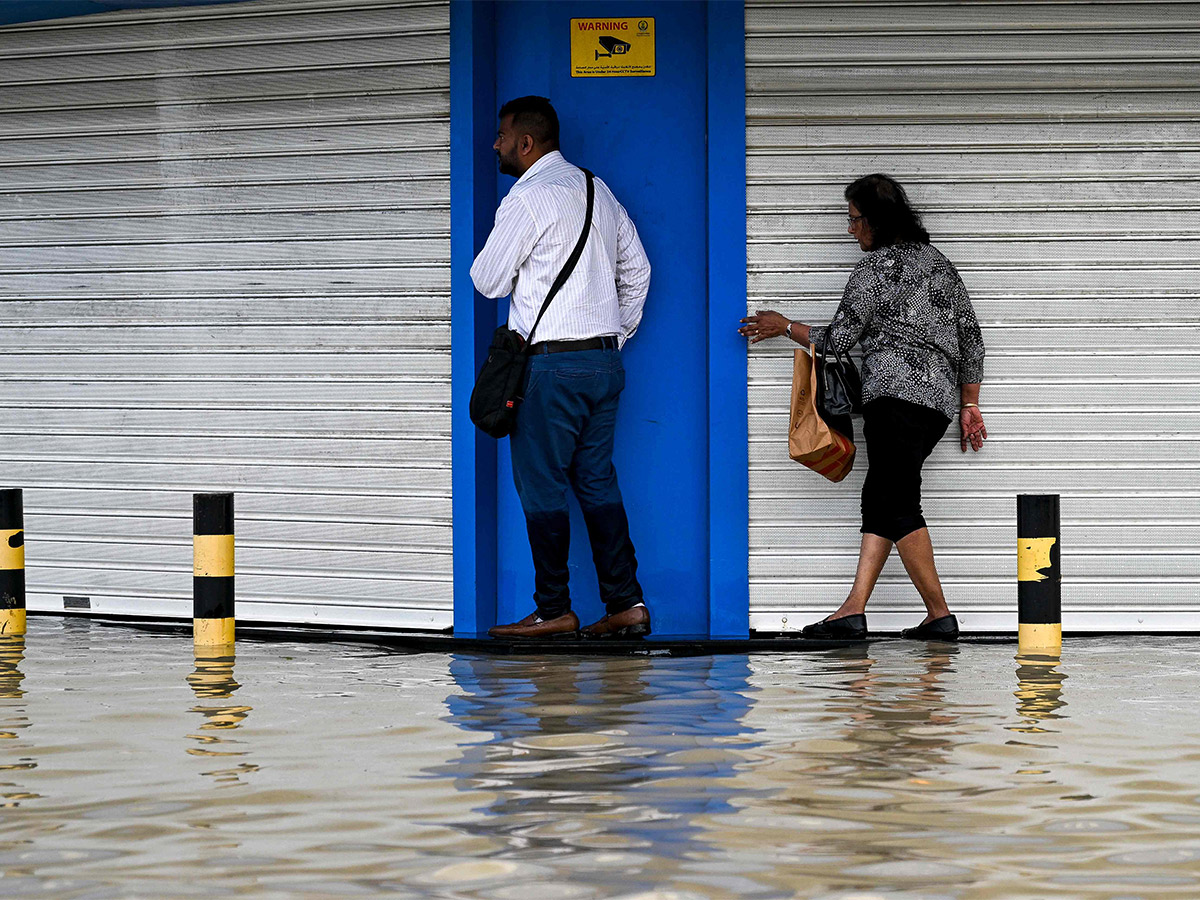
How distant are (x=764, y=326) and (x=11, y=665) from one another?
337 centimetres

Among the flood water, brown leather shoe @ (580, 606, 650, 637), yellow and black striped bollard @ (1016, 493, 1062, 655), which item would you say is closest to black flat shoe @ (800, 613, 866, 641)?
the flood water

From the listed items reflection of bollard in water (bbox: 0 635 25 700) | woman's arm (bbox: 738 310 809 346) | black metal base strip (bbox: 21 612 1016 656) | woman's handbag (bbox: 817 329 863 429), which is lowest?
black metal base strip (bbox: 21 612 1016 656)

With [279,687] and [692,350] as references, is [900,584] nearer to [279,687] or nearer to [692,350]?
[692,350]

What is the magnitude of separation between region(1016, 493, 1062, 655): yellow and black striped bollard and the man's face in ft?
8.35

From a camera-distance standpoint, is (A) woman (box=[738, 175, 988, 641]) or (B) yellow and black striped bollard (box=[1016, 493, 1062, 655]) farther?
(A) woman (box=[738, 175, 988, 641])

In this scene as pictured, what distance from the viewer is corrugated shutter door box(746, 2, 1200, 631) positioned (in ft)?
21.1

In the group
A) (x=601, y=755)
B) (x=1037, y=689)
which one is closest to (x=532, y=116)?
(x=1037, y=689)

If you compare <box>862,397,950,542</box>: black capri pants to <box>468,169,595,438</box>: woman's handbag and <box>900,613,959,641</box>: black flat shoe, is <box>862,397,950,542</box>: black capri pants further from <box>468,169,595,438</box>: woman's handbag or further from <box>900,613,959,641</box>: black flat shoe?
<box>468,169,595,438</box>: woman's handbag

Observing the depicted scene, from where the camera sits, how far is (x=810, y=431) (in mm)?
6102

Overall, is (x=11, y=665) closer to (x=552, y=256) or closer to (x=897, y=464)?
(x=552, y=256)

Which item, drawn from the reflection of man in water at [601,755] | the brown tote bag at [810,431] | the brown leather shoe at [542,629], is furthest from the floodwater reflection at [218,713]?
the brown tote bag at [810,431]

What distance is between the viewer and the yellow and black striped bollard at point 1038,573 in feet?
17.3

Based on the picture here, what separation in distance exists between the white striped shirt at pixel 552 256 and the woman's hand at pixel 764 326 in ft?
2.04

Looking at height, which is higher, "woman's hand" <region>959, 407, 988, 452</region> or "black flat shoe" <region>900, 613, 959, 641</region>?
"woman's hand" <region>959, 407, 988, 452</region>
